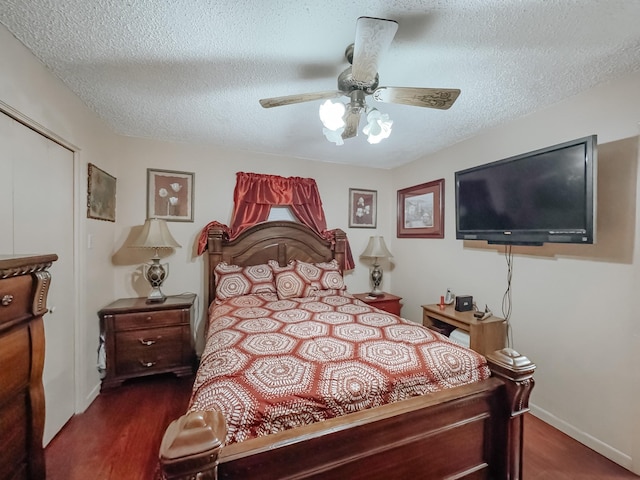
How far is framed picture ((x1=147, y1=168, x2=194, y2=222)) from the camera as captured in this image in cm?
290

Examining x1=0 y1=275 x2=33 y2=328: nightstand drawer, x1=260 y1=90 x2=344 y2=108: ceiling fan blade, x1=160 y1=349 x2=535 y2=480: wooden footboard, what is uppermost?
x1=260 y1=90 x2=344 y2=108: ceiling fan blade

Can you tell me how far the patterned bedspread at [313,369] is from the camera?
3.46 ft

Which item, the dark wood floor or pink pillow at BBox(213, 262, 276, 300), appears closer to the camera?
the dark wood floor

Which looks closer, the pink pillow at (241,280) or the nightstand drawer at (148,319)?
the nightstand drawer at (148,319)

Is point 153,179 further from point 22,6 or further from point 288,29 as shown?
point 288,29

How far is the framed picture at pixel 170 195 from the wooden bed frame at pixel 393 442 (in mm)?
2517

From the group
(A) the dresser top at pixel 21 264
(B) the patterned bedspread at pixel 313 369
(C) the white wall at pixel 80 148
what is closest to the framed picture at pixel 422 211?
(B) the patterned bedspread at pixel 313 369

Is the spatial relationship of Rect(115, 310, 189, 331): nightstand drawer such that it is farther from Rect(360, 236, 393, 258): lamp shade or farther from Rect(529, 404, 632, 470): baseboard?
Rect(529, 404, 632, 470): baseboard

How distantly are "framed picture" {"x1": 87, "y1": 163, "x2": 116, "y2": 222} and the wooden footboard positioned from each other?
2.12 metres

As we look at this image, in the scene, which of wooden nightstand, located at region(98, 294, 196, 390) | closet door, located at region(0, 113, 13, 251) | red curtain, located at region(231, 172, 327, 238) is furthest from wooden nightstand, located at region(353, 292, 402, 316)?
closet door, located at region(0, 113, 13, 251)

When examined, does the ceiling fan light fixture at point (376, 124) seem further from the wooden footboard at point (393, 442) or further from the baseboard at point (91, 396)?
the baseboard at point (91, 396)

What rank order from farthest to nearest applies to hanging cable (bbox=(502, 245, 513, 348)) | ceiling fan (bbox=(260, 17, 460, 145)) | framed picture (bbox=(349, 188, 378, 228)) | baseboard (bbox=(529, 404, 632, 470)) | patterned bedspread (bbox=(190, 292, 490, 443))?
framed picture (bbox=(349, 188, 378, 228))
hanging cable (bbox=(502, 245, 513, 348))
baseboard (bbox=(529, 404, 632, 470))
ceiling fan (bbox=(260, 17, 460, 145))
patterned bedspread (bbox=(190, 292, 490, 443))

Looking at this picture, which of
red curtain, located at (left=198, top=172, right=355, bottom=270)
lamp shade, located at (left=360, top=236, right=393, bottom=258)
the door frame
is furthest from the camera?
lamp shade, located at (left=360, top=236, right=393, bottom=258)

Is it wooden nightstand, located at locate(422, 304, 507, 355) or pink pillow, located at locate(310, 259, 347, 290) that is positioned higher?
pink pillow, located at locate(310, 259, 347, 290)
